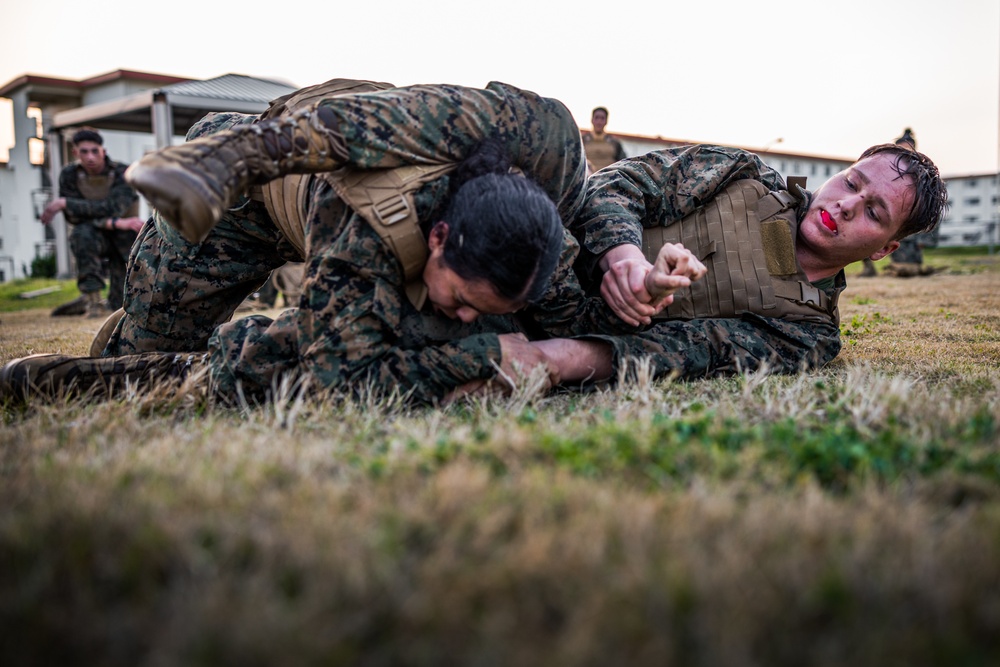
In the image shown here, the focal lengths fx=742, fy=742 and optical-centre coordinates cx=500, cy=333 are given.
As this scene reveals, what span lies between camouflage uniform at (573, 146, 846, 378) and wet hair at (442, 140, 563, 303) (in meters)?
0.79

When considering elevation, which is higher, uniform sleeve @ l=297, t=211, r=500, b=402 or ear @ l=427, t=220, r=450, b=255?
ear @ l=427, t=220, r=450, b=255

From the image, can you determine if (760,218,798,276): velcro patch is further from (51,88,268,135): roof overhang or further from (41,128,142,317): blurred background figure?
(51,88,268,135): roof overhang

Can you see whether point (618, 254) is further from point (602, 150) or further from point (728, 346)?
point (602, 150)

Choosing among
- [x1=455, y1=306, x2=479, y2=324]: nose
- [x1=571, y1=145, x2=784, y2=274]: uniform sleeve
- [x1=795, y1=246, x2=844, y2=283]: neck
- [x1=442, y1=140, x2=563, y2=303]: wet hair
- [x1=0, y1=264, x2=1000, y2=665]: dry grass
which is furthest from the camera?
[x1=795, y1=246, x2=844, y2=283]: neck

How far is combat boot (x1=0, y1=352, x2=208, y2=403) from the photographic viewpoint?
8.61ft

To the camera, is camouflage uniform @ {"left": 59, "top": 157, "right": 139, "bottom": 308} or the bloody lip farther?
camouflage uniform @ {"left": 59, "top": 157, "right": 139, "bottom": 308}

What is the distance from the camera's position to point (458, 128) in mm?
2488

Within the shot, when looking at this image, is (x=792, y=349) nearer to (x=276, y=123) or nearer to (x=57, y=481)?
(x=276, y=123)

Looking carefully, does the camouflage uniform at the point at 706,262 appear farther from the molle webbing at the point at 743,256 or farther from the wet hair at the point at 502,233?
the wet hair at the point at 502,233

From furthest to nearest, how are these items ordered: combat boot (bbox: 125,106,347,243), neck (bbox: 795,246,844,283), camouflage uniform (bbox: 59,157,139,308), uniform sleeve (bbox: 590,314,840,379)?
camouflage uniform (bbox: 59,157,139,308) → neck (bbox: 795,246,844,283) → uniform sleeve (bbox: 590,314,840,379) → combat boot (bbox: 125,106,347,243)

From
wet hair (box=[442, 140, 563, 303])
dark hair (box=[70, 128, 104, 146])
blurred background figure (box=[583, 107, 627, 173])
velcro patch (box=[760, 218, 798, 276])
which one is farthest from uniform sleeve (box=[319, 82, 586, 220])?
blurred background figure (box=[583, 107, 627, 173])

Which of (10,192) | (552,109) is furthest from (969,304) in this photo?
(10,192)

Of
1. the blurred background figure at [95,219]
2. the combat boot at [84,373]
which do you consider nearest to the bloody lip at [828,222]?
the combat boot at [84,373]

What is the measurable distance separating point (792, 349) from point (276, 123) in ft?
8.05
